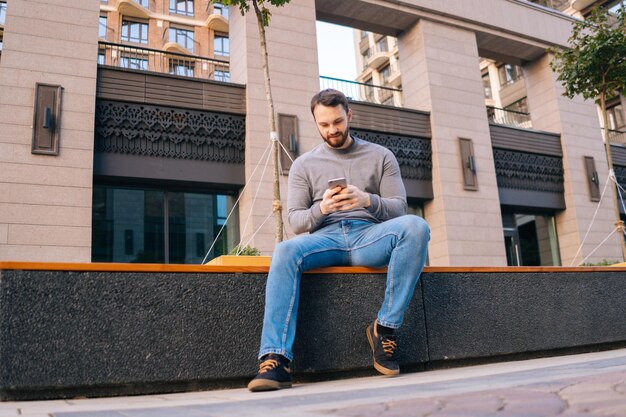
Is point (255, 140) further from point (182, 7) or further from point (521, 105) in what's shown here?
point (182, 7)

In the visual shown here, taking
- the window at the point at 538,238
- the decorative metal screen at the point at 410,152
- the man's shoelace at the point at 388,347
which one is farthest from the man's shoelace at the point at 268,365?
the window at the point at 538,238

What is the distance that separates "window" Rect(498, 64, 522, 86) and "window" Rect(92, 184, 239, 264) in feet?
58.2

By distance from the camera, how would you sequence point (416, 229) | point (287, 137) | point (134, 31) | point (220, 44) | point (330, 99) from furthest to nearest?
1. point (220, 44)
2. point (134, 31)
3. point (287, 137)
4. point (330, 99)
5. point (416, 229)

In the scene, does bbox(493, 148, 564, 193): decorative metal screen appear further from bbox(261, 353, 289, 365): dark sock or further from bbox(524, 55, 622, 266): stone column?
bbox(261, 353, 289, 365): dark sock

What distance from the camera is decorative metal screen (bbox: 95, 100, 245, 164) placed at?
8.85 m

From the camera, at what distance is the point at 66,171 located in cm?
823

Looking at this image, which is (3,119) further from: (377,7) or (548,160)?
(548,160)

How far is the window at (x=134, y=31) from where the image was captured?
85.4 ft

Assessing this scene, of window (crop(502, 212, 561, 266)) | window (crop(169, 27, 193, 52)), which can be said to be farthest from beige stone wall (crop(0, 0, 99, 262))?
window (crop(169, 27, 193, 52))

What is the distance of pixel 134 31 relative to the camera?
26391mm

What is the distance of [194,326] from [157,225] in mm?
7001

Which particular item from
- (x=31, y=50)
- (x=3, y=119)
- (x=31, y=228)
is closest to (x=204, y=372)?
(x=31, y=228)

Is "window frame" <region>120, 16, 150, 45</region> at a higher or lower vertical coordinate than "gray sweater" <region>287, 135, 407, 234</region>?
higher

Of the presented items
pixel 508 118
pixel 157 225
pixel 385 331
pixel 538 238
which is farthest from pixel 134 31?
pixel 385 331
